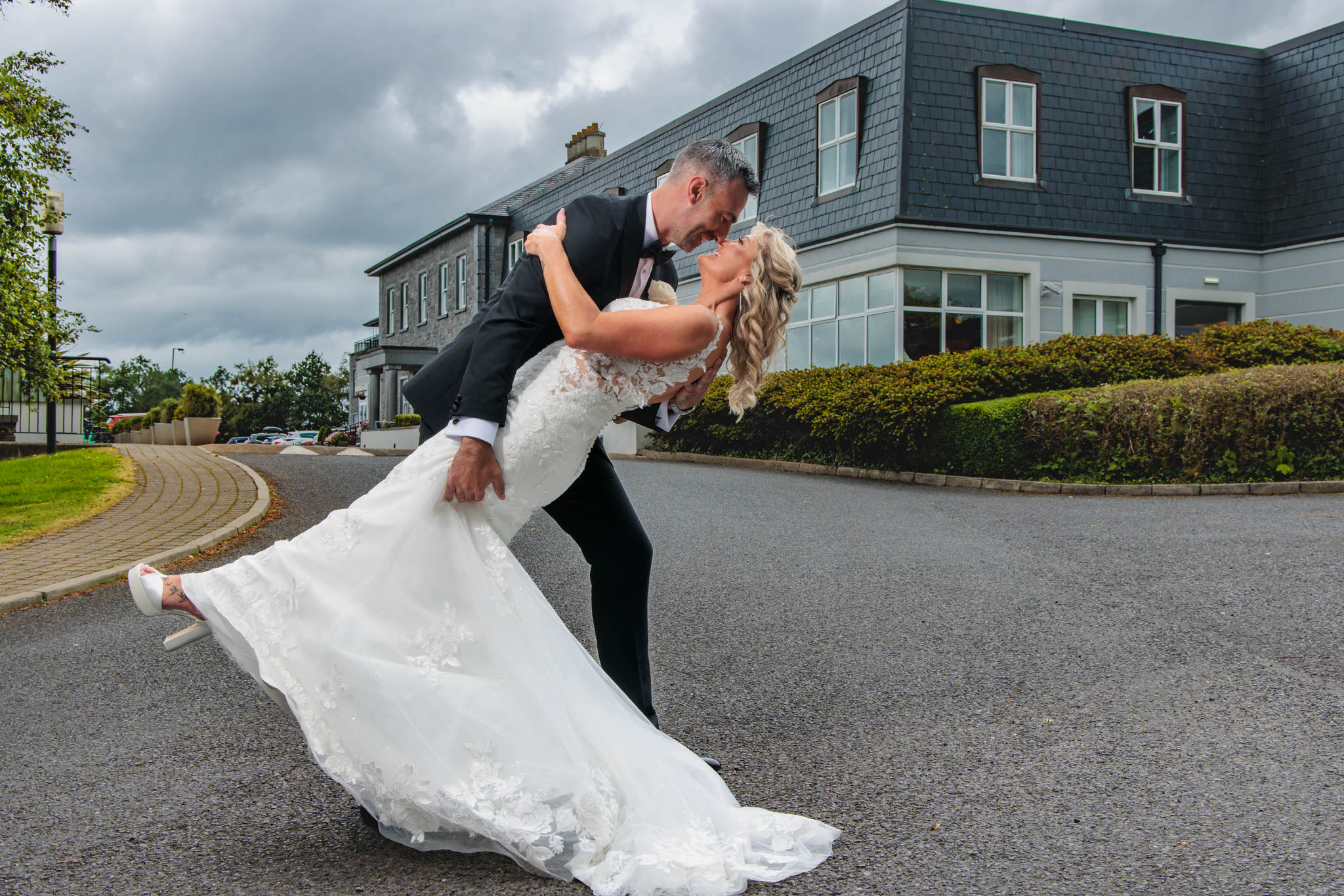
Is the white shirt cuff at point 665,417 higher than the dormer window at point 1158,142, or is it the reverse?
the dormer window at point 1158,142

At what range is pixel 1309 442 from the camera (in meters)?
11.4

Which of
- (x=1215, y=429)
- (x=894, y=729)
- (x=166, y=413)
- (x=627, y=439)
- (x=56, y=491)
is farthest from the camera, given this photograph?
(x=166, y=413)

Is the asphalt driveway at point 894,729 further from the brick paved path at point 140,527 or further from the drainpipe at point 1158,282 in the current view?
the drainpipe at point 1158,282

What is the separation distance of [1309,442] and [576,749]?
37.9 ft

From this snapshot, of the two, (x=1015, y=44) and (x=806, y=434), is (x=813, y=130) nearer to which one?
(x=1015, y=44)

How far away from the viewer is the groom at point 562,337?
9.23 ft

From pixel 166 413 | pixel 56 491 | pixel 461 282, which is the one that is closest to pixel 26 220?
pixel 56 491

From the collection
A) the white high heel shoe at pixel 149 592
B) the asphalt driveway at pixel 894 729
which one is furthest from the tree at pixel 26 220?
the white high heel shoe at pixel 149 592

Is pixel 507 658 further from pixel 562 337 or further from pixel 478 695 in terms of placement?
pixel 562 337

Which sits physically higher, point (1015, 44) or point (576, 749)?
point (1015, 44)

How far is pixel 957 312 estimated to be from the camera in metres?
18.5

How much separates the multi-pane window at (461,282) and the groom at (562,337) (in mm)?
34658

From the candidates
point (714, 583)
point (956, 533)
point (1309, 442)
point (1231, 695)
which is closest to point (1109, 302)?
point (1309, 442)

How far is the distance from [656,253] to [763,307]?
1.37ft
